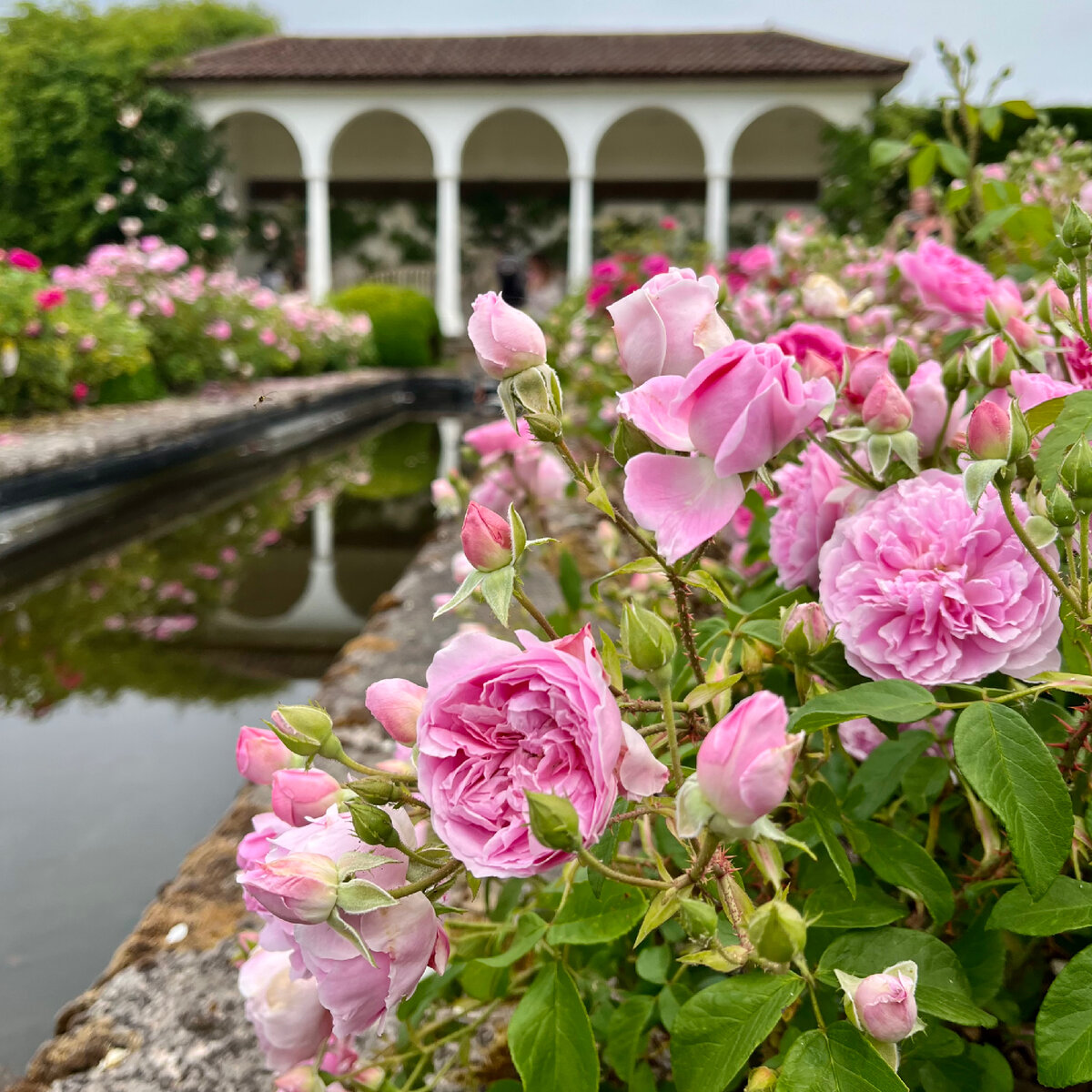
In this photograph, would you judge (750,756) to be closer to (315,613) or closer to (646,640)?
(646,640)

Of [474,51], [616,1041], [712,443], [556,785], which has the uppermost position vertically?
[474,51]

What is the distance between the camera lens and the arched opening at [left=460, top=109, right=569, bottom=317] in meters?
16.1

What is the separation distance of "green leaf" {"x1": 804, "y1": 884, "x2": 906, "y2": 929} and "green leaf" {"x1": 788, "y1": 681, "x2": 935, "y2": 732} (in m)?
0.11

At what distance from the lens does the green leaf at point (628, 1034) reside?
60cm

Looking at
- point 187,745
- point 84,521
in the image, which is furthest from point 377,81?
point 187,745

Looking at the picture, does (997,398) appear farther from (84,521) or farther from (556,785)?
(84,521)

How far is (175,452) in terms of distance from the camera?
4785mm

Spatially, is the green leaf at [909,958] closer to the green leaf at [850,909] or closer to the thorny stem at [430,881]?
the green leaf at [850,909]

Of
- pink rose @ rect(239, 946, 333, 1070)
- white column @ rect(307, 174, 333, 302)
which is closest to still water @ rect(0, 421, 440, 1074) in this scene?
pink rose @ rect(239, 946, 333, 1070)

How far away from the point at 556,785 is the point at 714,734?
0.07 metres

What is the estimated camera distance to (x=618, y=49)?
15031 millimetres

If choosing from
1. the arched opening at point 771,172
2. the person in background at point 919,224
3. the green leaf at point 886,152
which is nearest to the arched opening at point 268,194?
the arched opening at point 771,172

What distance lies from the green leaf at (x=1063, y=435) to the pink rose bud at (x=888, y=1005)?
0.79 ft

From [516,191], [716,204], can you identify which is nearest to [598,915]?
[716,204]
